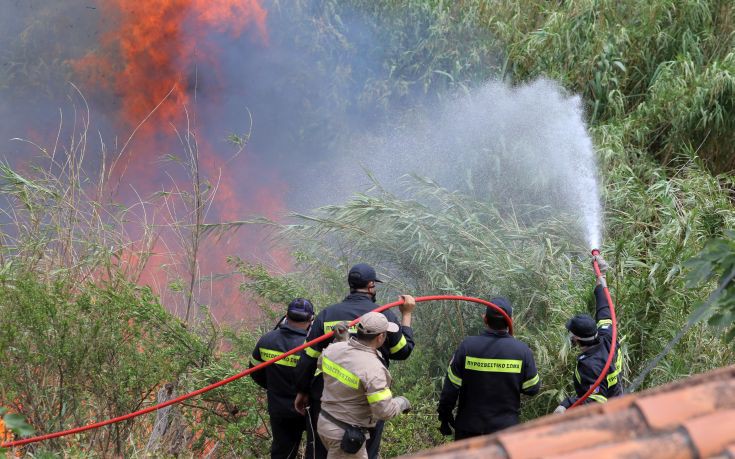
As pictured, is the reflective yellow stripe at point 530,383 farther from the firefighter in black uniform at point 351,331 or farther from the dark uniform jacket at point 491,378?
the firefighter in black uniform at point 351,331

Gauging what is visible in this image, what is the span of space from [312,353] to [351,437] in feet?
2.06

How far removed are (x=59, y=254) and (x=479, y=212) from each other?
3708 millimetres

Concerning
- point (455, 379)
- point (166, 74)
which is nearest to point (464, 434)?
point (455, 379)

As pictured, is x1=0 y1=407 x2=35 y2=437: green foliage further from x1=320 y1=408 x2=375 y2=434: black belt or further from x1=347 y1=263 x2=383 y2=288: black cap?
x1=347 y1=263 x2=383 y2=288: black cap

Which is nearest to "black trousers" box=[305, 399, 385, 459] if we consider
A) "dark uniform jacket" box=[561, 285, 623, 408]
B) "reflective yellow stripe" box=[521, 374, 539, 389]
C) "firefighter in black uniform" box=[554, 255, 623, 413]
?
"reflective yellow stripe" box=[521, 374, 539, 389]

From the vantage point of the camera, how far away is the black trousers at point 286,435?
5266 millimetres

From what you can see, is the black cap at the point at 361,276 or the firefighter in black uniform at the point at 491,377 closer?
the firefighter in black uniform at the point at 491,377

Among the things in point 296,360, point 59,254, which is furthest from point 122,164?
point 296,360

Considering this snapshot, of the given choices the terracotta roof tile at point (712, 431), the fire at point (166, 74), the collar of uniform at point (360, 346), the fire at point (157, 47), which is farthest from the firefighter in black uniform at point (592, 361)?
the fire at point (157, 47)

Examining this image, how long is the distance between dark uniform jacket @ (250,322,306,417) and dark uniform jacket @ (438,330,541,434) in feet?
3.29

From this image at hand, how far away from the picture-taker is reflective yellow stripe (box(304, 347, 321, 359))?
4.79 m

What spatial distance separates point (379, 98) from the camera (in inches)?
441

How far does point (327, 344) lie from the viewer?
189 inches

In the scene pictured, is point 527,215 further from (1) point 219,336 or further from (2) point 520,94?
(1) point 219,336
